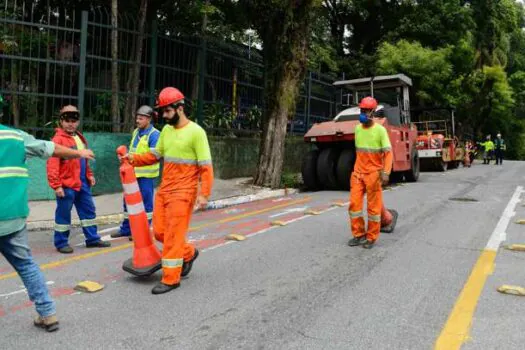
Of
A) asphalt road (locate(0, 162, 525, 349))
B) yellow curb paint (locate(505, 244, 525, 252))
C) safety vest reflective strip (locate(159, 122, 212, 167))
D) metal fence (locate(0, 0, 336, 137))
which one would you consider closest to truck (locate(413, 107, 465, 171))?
metal fence (locate(0, 0, 336, 137))

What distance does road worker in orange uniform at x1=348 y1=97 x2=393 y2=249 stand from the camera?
264 inches

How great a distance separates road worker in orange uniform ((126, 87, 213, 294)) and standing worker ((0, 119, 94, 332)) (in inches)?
43.1

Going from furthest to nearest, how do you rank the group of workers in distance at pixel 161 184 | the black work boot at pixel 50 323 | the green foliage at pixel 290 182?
the green foliage at pixel 290 182, the black work boot at pixel 50 323, the group of workers in distance at pixel 161 184

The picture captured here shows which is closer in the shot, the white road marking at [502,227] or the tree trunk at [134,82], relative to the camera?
the white road marking at [502,227]

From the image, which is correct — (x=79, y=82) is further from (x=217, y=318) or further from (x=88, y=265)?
(x=217, y=318)

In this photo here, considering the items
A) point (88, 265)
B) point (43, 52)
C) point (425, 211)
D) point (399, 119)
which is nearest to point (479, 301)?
point (88, 265)

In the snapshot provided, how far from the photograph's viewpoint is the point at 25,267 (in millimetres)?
3773

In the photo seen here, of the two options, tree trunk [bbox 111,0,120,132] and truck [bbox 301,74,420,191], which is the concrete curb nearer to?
truck [bbox 301,74,420,191]

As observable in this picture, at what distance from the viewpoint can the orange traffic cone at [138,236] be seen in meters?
5.02

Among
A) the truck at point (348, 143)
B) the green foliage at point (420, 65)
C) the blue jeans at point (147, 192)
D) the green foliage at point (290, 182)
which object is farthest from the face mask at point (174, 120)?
the green foliage at point (420, 65)

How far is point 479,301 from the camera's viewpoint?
4.59 metres

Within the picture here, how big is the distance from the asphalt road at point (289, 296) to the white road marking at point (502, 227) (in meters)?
0.08

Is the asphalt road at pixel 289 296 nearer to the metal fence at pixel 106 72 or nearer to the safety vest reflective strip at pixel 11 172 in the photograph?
the safety vest reflective strip at pixel 11 172

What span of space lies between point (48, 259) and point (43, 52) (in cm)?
575
